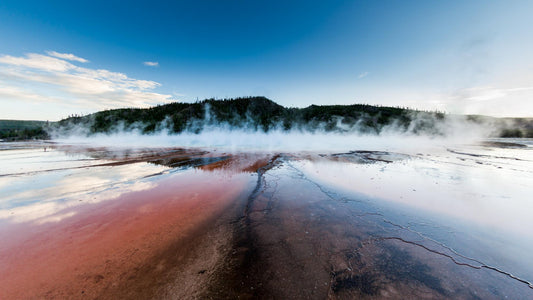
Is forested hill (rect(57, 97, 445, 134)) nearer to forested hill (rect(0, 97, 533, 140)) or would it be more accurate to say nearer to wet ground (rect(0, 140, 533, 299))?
forested hill (rect(0, 97, 533, 140))

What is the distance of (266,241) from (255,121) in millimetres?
69981

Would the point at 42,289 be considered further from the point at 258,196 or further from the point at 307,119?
the point at 307,119

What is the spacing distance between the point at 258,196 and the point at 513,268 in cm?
508

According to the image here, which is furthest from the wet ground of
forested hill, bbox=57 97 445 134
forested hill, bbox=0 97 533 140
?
forested hill, bbox=57 97 445 134

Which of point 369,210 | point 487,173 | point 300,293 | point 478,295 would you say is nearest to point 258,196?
point 369,210

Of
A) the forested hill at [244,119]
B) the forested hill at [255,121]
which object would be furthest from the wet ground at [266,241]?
the forested hill at [244,119]

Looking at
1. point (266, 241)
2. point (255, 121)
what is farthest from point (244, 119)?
point (266, 241)

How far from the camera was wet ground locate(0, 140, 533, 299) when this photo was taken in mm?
2449

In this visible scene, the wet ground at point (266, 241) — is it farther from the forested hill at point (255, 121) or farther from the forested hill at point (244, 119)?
the forested hill at point (244, 119)

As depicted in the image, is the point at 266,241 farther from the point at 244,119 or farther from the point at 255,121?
the point at 244,119

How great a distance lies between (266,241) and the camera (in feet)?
11.5

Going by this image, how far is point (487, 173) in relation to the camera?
8.91 metres

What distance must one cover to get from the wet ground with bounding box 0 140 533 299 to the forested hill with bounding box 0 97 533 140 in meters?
54.9

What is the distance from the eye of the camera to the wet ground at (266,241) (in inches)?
96.4
